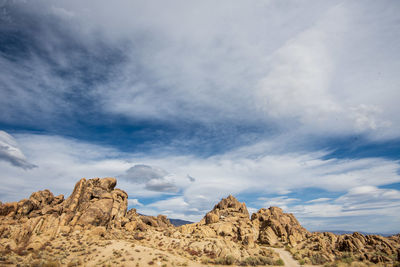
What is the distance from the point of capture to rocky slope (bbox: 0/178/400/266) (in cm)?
3731

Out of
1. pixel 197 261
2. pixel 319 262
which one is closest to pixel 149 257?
pixel 197 261

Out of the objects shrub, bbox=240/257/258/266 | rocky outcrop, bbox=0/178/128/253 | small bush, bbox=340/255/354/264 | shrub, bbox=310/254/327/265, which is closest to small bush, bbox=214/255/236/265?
shrub, bbox=240/257/258/266

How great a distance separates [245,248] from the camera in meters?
55.5

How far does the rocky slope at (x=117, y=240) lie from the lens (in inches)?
1469

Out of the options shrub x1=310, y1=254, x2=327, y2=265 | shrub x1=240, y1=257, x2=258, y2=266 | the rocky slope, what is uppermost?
the rocky slope

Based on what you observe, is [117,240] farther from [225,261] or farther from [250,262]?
[250,262]

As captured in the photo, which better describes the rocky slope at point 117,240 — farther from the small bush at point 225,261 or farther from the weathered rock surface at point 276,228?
the weathered rock surface at point 276,228

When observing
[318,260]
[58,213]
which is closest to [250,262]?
[318,260]

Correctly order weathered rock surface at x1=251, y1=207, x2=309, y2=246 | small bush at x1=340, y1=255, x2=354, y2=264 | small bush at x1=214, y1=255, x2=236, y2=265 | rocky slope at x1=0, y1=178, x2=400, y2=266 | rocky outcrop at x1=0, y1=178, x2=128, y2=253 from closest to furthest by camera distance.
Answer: rocky slope at x1=0, y1=178, x2=400, y2=266, small bush at x1=340, y1=255, x2=354, y2=264, rocky outcrop at x1=0, y1=178, x2=128, y2=253, small bush at x1=214, y1=255, x2=236, y2=265, weathered rock surface at x1=251, y1=207, x2=309, y2=246

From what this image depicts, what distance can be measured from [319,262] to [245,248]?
1834 cm

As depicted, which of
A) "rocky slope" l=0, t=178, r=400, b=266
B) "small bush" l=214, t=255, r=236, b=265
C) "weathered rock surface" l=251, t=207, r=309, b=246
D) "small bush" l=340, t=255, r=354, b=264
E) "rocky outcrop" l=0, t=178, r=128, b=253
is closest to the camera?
"rocky slope" l=0, t=178, r=400, b=266

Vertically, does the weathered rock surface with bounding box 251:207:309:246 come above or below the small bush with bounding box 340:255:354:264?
above

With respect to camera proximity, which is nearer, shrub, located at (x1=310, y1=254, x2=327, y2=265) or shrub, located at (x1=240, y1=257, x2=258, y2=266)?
shrub, located at (x1=240, y1=257, x2=258, y2=266)

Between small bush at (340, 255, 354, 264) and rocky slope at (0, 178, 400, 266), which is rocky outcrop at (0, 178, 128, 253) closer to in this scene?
rocky slope at (0, 178, 400, 266)
